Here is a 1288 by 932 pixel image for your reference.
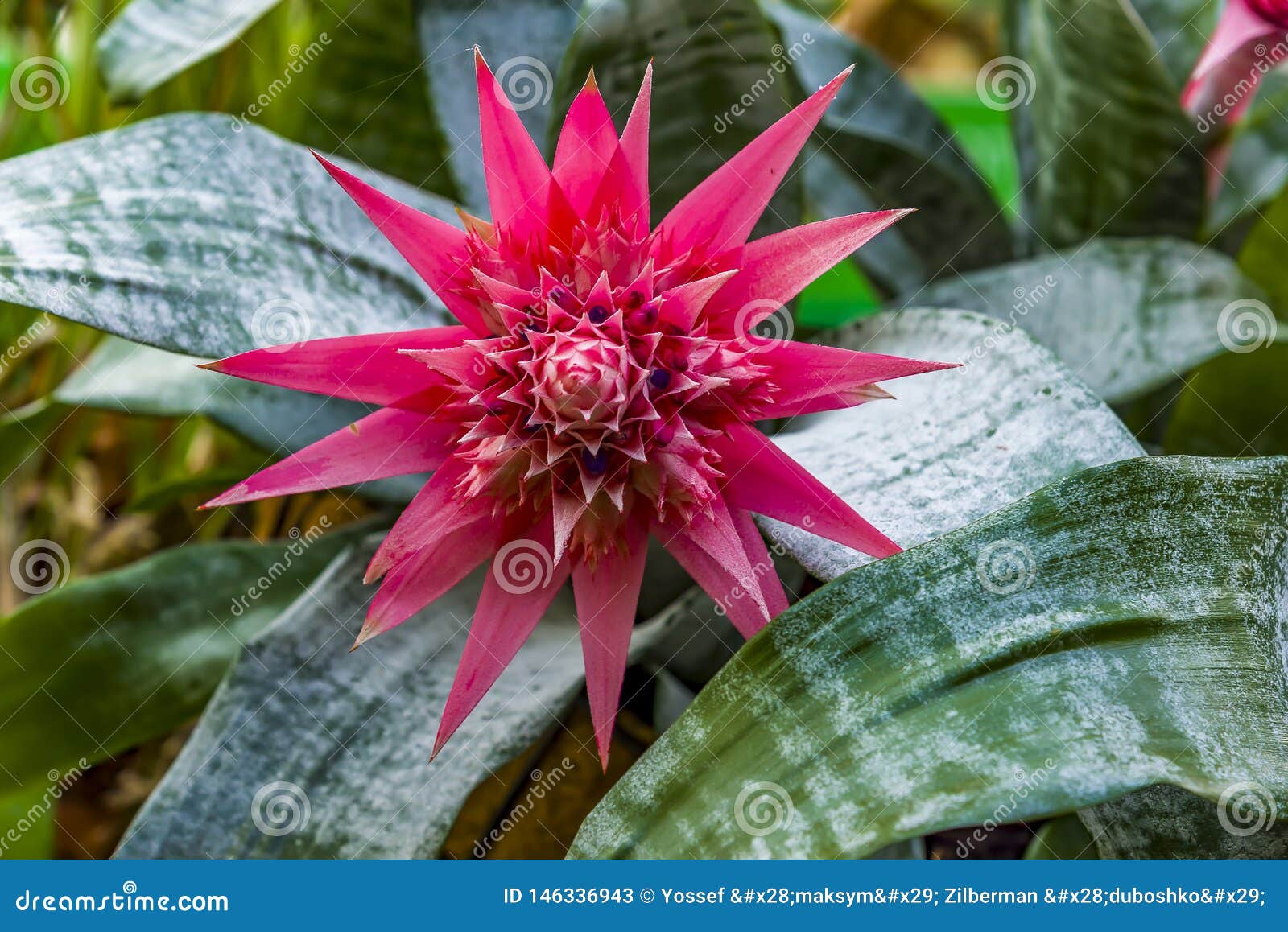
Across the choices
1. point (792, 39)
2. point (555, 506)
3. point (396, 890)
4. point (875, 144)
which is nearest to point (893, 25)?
point (792, 39)

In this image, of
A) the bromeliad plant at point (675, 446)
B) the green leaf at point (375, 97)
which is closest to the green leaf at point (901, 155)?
the bromeliad plant at point (675, 446)

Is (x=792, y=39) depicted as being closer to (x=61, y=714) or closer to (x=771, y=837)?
(x=771, y=837)

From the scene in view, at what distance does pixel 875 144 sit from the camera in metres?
1.06

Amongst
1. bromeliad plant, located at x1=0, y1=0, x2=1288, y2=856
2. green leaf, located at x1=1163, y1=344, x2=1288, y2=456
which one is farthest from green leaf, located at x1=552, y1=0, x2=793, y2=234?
green leaf, located at x1=1163, y1=344, x2=1288, y2=456

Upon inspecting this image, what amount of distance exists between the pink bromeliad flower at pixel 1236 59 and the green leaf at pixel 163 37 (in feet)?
3.08

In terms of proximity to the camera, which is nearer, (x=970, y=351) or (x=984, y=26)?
(x=970, y=351)

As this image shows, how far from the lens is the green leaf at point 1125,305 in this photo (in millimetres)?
850

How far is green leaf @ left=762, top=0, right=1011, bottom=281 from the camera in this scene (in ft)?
3.51

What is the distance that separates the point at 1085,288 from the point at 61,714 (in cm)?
109

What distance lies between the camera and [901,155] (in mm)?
1062

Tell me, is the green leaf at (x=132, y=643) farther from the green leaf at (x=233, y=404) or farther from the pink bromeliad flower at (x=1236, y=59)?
the pink bromeliad flower at (x=1236, y=59)

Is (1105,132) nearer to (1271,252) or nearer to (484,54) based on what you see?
(1271,252)

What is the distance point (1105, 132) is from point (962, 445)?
1.67 ft

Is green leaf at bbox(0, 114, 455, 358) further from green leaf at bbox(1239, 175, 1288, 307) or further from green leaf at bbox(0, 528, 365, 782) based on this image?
green leaf at bbox(1239, 175, 1288, 307)
